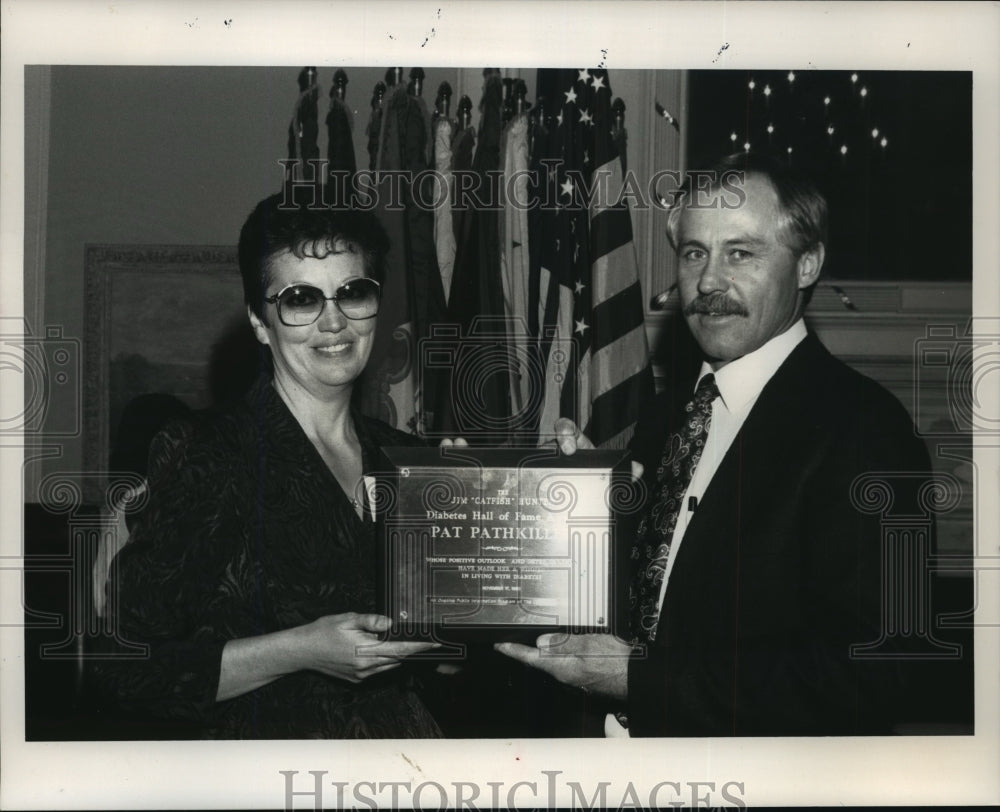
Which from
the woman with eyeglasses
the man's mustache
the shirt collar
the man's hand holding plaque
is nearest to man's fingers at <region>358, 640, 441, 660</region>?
the woman with eyeglasses

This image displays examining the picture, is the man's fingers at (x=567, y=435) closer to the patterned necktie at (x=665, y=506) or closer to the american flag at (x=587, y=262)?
the american flag at (x=587, y=262)

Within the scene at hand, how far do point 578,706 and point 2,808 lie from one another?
5.94 feet

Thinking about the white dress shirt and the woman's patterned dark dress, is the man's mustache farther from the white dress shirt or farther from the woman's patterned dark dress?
the woman's patterned dark dress

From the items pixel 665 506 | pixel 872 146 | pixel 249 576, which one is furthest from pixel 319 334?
pixel 872 146

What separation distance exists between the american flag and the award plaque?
211 mm

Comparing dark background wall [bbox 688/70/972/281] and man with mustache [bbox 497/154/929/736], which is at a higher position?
dark background wall [bbox 688/70/972/281]

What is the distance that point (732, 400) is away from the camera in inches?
136

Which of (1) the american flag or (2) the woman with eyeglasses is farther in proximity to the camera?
(1) the american flag

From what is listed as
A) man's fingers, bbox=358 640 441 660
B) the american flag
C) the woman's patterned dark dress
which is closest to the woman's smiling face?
the woman's patterned dark dress

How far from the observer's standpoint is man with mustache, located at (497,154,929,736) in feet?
Answer: 11.2

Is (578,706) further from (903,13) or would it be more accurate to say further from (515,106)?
(903,13)

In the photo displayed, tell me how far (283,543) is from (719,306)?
150 cm

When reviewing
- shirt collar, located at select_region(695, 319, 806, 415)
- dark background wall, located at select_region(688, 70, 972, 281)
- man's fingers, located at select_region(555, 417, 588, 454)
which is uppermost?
dark background wall, located at select_region(688, 70, 972, 281)

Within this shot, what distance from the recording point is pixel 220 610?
339 cm
